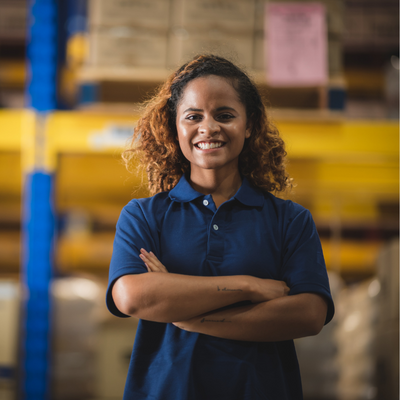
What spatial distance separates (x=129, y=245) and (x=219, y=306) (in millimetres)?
262

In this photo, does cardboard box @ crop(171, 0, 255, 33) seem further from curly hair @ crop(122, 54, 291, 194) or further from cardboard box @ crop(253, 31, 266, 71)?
curly hair @ crop(122, 54, 291, 194)

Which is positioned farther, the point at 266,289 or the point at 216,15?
the point at 216,15

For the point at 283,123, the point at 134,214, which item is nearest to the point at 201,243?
the point at 134,214

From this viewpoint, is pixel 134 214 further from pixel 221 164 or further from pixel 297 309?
pixel 297 309

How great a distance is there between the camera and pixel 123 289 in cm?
104

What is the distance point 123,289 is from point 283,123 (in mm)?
1955

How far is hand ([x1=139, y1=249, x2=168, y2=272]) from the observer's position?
1.06 m

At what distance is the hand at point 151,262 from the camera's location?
106 centimetres

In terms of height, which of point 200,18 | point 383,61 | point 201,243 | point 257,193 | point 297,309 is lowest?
point 297,309

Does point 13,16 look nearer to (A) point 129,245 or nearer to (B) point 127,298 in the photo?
(A) point 129,245

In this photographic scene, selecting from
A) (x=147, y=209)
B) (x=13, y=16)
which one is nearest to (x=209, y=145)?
(x=147, y=209)

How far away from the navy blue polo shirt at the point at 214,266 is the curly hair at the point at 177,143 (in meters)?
0.10

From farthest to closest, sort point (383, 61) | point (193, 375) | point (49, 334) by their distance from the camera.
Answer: point (383, 61) < point (49, 334) < point (193, 375)

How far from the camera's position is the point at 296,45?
8.77 feet
